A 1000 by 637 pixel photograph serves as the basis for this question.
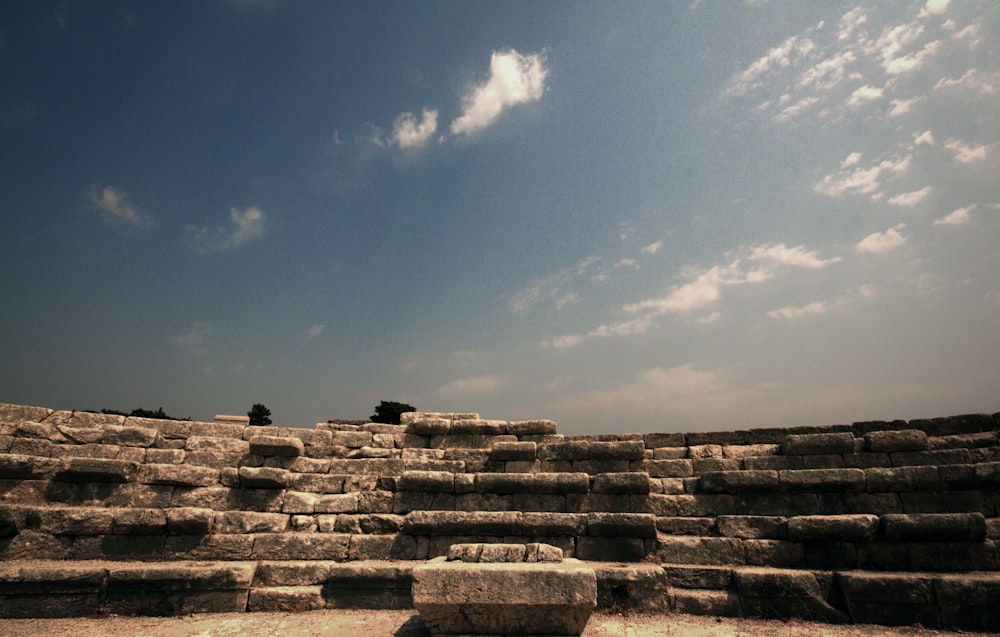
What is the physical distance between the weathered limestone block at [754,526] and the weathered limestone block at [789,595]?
2.34ft

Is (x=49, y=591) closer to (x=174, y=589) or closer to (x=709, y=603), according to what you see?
(x=174, y=589)

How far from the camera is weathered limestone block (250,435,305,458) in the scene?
7.94 meters

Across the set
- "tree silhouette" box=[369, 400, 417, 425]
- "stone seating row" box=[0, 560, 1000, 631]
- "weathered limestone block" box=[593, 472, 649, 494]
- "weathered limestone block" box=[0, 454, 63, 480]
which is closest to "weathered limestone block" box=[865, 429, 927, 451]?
"stone seating row" box=[0, 560, 1000, 631]

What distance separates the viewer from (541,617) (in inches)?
177

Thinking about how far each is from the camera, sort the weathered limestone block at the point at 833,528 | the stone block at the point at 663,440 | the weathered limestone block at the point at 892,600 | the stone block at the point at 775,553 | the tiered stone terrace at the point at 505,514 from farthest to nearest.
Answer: the stone block at the point at 663,440 → the stone block at the point at 775,553 → the weathered limestone block at the point at 833,528 → the tiered stone terrace at the point at 505,514 → the weathered limestone block at the point at 892,600

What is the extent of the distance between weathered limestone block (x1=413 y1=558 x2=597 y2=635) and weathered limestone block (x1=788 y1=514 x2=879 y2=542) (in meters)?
3.67

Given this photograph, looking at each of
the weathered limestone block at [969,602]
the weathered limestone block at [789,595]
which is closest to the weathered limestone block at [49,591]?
the weathered limestone block at [789,595]

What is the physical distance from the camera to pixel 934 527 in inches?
232

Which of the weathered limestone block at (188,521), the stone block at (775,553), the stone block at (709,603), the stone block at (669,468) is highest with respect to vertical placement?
the stone block at (669,468)

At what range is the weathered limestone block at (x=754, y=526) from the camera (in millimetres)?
6562

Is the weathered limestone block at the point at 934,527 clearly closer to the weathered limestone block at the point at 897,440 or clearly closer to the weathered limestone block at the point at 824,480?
the weathered limestone block at the point at 824,480

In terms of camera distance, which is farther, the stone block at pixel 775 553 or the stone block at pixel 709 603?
the stone block at pixel 775 553

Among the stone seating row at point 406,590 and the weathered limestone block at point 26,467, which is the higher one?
the weathered limestone block at point 26,467

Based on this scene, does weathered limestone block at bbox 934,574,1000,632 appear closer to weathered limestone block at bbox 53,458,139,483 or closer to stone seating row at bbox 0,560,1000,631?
stone seating row at bbox 0,560,1000,631
